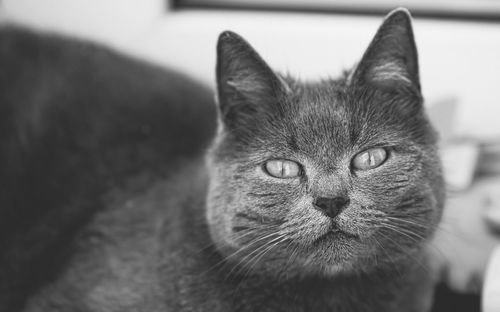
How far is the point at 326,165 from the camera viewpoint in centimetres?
93

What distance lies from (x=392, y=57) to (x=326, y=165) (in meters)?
0.25

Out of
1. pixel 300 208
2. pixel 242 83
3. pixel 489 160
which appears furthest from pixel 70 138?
pixel 489 160

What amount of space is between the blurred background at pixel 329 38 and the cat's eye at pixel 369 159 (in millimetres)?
416

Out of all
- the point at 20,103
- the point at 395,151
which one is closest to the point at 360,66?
the point at 395,151

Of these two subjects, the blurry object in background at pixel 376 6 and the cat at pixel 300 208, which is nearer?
the cat at pixel 300 208

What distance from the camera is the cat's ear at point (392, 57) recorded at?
96 cm

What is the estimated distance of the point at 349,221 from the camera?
2.90 ft

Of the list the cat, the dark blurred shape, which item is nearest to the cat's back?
the cat

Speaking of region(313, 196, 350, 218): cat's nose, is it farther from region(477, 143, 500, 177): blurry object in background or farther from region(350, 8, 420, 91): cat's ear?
region(477, 143, 500, 177): blurry object in background

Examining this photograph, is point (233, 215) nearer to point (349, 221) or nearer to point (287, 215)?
point (287, 215)

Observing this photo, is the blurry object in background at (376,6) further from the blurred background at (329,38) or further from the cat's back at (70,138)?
Answer: the cat's back at (70,138)

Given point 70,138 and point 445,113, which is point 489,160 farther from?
point 70,138

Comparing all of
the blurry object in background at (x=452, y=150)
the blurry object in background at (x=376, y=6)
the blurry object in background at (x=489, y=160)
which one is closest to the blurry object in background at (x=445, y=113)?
the blurry object in background at (x=452, y=150)

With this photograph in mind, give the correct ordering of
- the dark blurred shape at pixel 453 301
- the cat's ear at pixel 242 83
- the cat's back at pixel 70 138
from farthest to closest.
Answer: the cat's back at pixel 70 138
the dark blurred shape at pixel 453 301
the cat's ear at pixel 242 83
